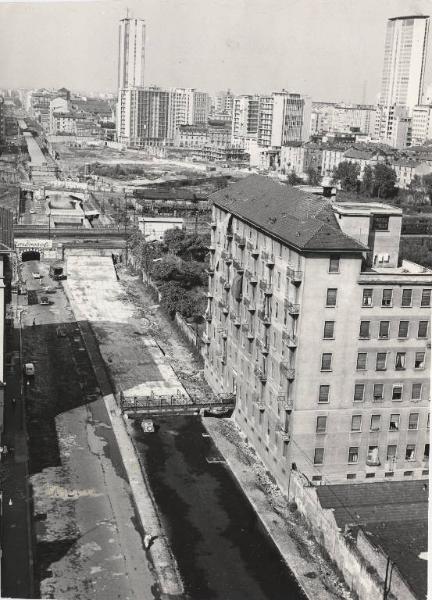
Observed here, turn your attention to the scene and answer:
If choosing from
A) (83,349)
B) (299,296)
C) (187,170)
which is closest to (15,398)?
(83,349)

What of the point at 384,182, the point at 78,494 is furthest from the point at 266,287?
the point at 384,182

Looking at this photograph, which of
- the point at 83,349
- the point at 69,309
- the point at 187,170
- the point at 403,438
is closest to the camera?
the point at 403,438

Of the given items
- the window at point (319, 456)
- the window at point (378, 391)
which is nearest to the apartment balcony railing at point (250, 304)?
the window at point (378, 391)

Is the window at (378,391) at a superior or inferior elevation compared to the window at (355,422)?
superior

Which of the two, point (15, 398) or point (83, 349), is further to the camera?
point (83, 349)

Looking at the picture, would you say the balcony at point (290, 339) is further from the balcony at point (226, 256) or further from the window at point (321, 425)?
the balcony at point (226, 256)

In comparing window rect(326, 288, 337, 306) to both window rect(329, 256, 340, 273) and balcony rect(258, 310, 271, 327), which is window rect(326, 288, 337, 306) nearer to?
window rect(329, 256, 340, 273)

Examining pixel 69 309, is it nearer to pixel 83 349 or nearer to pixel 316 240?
pixel 83 349

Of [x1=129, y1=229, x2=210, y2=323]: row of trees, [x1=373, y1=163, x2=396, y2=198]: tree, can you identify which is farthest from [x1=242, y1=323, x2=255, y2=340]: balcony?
[x1=373, y1=163, x2=396, y2=198]: tree
